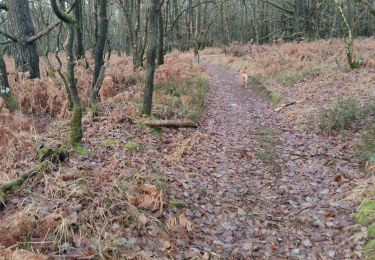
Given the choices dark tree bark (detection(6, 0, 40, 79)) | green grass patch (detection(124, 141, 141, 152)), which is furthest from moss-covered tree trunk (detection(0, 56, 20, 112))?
green grass patch (detection(124, 141, 141, 152))

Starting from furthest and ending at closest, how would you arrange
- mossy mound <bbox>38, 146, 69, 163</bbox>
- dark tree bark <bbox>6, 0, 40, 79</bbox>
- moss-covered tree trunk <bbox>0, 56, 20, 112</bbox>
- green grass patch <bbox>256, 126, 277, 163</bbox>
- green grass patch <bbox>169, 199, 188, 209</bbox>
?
dark tree bark <bbox>6, 0, 40, 79</bbox>
moss-covered tree trunk <bbox>0, 56, 20, 112</bbox>
green grass patch <bbox>256, 126, 277, 163</bbox>
mossy mound <bbox>38, 146, 69, 163</bbox>
green grass patch <bbox>169, 199, 188, 209</bbox>

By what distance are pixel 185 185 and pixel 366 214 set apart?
282 centimetres

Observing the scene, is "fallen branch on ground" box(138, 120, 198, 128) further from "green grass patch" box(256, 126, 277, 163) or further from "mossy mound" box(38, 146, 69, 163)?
"mossy mound" box(38, 146, 69, 163)

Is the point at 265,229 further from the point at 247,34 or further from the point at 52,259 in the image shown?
the point at 247,34

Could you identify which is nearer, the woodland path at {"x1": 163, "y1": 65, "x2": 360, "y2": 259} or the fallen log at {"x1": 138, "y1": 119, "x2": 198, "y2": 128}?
the woodland path at {"x1": 163, "y1": 65, "x2": 360, "y2": 259}

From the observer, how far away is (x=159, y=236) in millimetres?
4641

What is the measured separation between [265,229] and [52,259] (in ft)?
9.62

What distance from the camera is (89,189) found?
16.3 feet

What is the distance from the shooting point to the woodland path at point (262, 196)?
4.72m

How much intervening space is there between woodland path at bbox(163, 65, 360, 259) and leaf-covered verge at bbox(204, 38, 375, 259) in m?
0.24

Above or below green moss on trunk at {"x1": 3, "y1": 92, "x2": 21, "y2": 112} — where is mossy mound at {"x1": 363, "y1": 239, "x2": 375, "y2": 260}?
below

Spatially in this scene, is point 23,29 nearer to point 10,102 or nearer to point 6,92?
point 6,92

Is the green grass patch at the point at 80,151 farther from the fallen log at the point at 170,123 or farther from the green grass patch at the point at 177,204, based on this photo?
the fallen log at the point at 170,123

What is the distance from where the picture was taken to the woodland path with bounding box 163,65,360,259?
472cm
